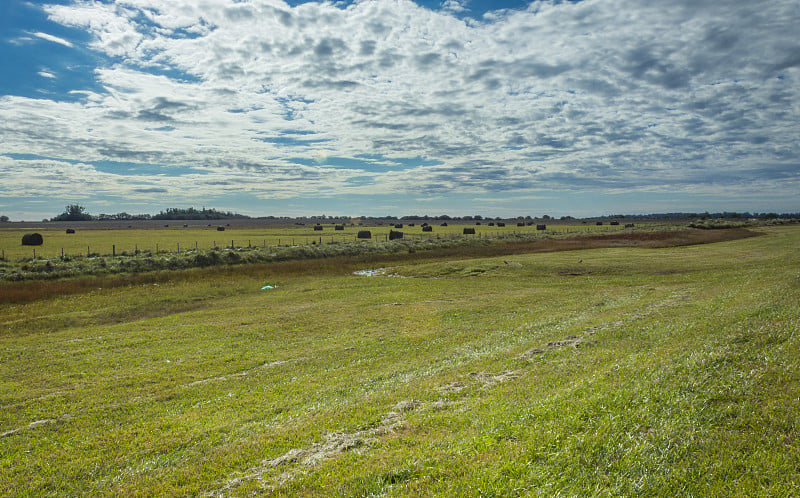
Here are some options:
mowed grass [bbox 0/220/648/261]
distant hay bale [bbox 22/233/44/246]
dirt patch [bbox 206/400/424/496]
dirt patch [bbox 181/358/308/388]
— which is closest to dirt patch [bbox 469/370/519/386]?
dirt patch [bbox 206/400/424/496]

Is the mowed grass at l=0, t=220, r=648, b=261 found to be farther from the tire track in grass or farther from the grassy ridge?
the tire track in grass

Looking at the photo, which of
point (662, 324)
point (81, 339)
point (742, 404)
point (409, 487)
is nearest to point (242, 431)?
point (409, 487)

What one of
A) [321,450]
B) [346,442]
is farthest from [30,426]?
[346,442]

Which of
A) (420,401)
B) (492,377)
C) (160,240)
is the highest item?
(160,240)

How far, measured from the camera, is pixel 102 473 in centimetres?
946

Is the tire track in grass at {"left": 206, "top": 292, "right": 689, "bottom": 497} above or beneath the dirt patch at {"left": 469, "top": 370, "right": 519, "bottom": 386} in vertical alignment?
beneath

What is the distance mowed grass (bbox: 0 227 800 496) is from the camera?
22.4 ft

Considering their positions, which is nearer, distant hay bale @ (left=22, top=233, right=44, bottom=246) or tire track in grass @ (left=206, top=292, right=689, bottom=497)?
tire track in grass @ (left=206, top=292, right=689, bottom=497)

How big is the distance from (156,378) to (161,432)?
546 cm

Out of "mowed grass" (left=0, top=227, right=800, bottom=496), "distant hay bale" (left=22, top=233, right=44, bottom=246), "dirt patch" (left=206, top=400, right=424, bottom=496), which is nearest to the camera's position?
"mowed grass" (left=0, top=227, right=800, bottom=496)

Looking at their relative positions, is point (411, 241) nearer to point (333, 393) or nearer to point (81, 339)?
point (81, 339)

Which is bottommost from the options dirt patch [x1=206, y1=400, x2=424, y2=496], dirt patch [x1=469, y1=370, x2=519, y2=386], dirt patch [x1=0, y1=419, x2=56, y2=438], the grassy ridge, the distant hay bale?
dirt patch [x1=0, y1=419, x2=56, y2=438]

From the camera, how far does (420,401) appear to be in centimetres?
1145

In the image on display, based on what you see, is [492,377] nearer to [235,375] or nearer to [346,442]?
[346,442]
